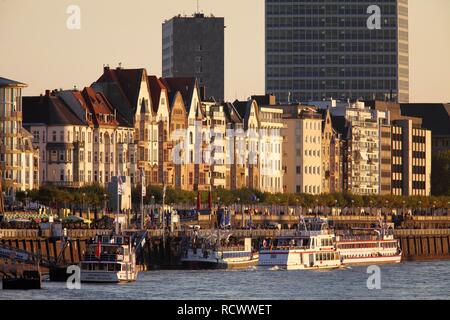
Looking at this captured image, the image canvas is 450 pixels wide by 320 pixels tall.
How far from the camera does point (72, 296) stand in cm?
11881

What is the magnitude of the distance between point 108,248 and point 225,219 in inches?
1992

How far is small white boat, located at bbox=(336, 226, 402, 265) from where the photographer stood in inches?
6939

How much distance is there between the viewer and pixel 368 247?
7170 inches

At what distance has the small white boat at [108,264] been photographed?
135000 mm

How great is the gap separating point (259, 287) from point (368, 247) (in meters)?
48.5

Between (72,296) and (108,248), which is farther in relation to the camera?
(108,248)

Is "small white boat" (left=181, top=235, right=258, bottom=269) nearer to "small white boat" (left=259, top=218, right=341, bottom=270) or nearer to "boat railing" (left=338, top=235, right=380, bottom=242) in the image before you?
"small white boat" (left=259, top=218, right=341, bottom=270)

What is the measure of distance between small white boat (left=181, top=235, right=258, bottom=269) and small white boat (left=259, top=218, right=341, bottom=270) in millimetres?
1734

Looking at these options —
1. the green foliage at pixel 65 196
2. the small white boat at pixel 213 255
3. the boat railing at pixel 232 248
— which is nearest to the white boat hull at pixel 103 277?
the small white boat at pixel 213 255

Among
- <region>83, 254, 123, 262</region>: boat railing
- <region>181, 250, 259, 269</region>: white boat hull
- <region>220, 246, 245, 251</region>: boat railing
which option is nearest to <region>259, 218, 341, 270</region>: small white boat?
<region>220, 246, 245, 251</region>: boat railing

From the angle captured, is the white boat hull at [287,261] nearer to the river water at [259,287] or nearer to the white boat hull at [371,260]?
the river water at [259,287]
